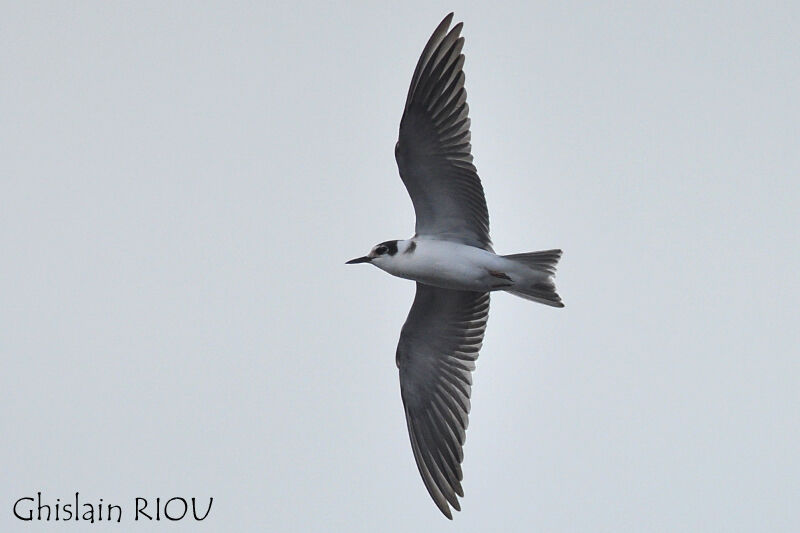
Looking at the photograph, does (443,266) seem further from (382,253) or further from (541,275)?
(541,275)

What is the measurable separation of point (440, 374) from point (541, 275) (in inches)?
67.7

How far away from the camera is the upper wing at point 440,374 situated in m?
13.6

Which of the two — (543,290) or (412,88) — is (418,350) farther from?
(412,88)

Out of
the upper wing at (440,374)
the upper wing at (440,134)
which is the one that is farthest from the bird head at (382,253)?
the upper wing at (440,374)

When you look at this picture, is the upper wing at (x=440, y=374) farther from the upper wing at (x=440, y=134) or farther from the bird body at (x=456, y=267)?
the upper wing at (x=440, y=134)

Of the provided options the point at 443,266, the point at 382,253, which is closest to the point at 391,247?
the point at 382,253

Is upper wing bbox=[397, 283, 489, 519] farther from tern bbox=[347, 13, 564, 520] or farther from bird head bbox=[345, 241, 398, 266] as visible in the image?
bird head bbox=[345, 241, 398, 266]

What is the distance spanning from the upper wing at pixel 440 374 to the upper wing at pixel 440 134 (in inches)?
48.6

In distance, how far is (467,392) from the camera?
1374 centimetres

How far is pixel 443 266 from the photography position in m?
12.5

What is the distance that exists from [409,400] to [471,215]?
7.31ft

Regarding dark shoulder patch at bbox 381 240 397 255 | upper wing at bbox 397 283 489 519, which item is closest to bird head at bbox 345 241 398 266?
dark shoulder patch at bbox 381 240 397 255

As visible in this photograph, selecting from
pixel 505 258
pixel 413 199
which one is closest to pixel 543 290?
pixel 505 258

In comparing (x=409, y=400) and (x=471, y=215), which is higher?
(x=471, y=215)
